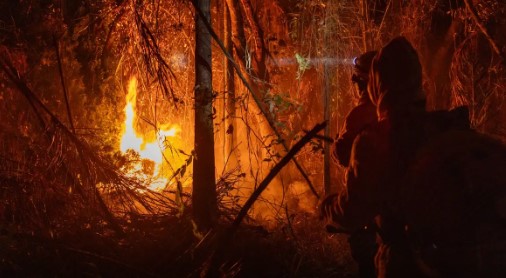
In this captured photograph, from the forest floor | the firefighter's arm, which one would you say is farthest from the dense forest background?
the firefighter's arm

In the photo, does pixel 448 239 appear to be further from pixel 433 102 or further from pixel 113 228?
pixel 433 102

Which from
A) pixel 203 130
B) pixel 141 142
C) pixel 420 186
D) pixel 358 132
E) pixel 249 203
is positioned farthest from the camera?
pixel 141 142

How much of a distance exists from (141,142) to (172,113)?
1347 millimetres

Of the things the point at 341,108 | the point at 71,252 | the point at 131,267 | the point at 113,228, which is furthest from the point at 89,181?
the point at 341,108

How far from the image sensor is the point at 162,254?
18.3ft

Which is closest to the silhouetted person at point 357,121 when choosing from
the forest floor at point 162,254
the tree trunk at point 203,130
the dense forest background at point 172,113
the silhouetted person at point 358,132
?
the silhouetted person at point 358,132

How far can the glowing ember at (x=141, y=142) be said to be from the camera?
29.1 feet

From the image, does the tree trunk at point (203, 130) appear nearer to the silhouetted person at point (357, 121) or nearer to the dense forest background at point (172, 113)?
the dense forest background at point (172, 113)

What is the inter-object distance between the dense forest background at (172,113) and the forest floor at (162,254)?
2 centimetres

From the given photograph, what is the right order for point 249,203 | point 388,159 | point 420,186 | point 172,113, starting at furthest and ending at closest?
point 172,113, point 249,203, point 388,159, point 420,186

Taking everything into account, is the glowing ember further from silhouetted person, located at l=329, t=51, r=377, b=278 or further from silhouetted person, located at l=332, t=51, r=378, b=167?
silhouetted person, located at l=332, t=51, r=378, b=167

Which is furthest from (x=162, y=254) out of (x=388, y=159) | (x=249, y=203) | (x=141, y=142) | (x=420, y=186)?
(x=141, y=142)

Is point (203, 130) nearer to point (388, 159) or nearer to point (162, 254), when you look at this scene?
point (162, 254)

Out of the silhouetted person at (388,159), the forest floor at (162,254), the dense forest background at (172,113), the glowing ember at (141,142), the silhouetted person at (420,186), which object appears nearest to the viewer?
the silhouetted person at (420,186)
